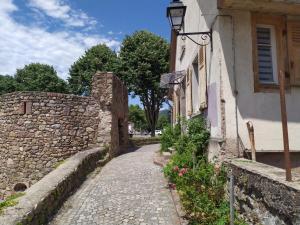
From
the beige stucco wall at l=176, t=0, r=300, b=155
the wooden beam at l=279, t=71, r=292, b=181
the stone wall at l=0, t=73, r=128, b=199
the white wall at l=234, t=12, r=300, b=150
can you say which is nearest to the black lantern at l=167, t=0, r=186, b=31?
A: the beige stucco wall at l=176, t=0, r=300, b=155

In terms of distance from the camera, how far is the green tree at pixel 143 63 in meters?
28.2

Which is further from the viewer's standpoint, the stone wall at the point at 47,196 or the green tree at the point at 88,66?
the green tree at the point at 88,66

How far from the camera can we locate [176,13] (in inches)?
287

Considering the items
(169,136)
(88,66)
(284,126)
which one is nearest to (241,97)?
(284,126)

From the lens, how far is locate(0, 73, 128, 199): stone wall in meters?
12.6

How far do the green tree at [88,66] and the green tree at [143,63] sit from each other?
331cm

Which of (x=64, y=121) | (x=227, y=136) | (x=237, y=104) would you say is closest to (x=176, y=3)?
(x=237, y=104)

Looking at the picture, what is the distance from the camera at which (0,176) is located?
43.5ft

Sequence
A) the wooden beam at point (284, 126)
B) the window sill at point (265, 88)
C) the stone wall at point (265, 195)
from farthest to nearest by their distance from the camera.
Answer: the window sill at point (265, 88) → the wooden beam at point (284, 126) → the stone wall at point (265, 195)

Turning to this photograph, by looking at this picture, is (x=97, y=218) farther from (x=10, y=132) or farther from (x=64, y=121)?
(x=10, y=132)

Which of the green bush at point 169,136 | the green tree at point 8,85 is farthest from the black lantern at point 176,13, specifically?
the green tree at point 8,85

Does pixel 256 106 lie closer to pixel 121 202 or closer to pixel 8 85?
pixel 121 202

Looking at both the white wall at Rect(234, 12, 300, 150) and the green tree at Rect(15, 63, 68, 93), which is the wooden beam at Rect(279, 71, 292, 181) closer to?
the white wall at Rect(234, 12, 300, 150)

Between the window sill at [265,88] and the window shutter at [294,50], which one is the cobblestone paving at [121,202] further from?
the window shutter at [294,50]
